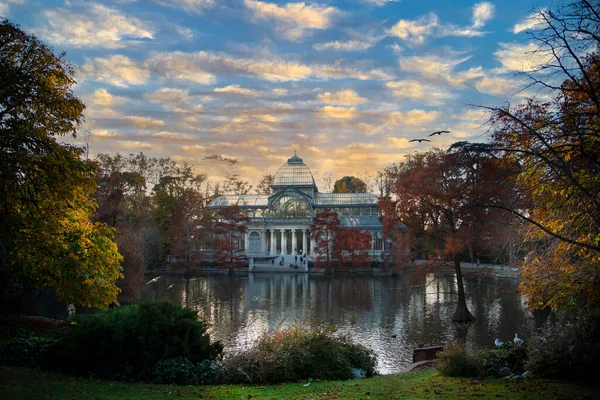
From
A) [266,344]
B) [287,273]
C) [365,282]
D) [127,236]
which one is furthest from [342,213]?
[266,344]

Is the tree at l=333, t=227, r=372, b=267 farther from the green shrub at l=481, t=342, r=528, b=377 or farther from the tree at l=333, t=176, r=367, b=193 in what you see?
the tree at l=333, t=176, r=367, b=193

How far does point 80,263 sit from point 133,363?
2681 mm

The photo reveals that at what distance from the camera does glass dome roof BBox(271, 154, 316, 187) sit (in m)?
64.9

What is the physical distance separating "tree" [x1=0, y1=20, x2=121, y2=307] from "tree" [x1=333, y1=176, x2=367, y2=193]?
7254 cm

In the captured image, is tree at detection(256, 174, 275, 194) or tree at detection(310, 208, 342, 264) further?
tree at detection(256, 174, 275, 194)

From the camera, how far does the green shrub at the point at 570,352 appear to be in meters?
8.30

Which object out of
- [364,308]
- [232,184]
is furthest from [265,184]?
[364,308]

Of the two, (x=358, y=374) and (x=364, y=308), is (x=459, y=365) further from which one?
(x=364, y=308)

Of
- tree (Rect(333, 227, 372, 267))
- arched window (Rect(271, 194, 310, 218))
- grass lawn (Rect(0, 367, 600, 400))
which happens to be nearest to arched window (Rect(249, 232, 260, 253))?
arched window (Rect(271, 194, 310, 218))

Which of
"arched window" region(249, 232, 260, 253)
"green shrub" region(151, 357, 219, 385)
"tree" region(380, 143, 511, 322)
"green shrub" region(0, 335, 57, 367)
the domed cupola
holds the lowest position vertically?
"green shrub" region(151, 357, 219, 385)

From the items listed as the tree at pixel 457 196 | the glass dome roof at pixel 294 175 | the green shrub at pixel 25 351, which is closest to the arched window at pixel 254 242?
the glass dome roof at pixel 294 175

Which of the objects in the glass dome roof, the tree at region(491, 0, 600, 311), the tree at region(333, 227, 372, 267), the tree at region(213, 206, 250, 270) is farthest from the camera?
the glass dome roof

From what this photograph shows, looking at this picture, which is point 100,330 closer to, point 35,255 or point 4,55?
point 35,255

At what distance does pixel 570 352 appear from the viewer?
27.8 ft
